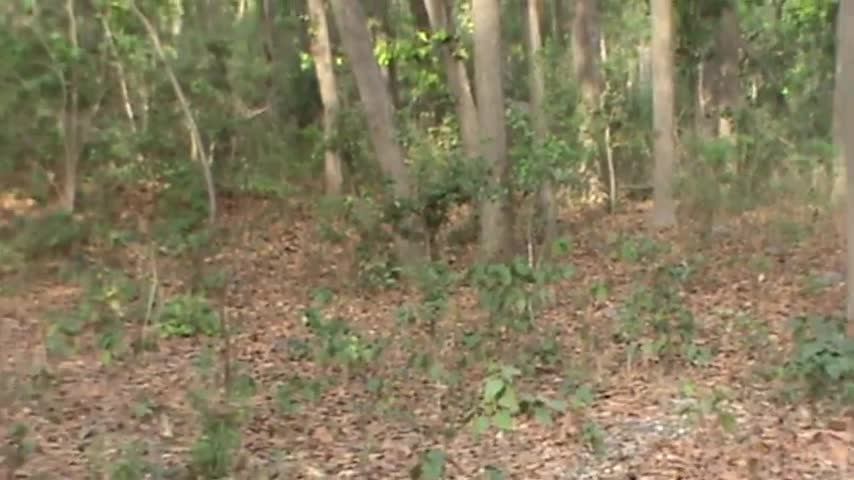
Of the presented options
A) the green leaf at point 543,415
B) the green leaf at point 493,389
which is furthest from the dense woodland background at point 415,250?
the green leaf at point 493,389

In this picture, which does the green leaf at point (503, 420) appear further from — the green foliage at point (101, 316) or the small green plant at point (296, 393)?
the green foliage at point (101, 316)

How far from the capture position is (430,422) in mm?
7633

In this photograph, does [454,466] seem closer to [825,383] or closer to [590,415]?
[590,415]

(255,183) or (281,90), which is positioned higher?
(281,90)

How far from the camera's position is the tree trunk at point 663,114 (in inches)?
568

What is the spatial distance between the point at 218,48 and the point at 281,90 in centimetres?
289

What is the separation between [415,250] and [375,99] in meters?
1.72

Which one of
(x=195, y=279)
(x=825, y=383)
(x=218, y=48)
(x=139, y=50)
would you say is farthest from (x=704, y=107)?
(x=825, y=383)

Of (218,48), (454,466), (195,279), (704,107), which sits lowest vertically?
(454,466)

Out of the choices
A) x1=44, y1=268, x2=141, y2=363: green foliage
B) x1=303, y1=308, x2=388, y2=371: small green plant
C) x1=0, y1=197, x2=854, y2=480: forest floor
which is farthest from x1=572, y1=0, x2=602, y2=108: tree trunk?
x1=303, y1=308, x2=388, y2=371: small green plant

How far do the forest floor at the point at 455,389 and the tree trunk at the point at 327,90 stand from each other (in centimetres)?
482

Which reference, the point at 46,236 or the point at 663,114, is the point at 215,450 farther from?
the point at 663,114

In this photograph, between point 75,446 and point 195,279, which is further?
point 195,279

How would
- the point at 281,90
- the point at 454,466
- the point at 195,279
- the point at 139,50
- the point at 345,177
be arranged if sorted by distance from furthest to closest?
1. the point at 281,90
2. the point at 345,177
3. the point at 139,50
4. the point at 195,279
5. the point at 454,466
